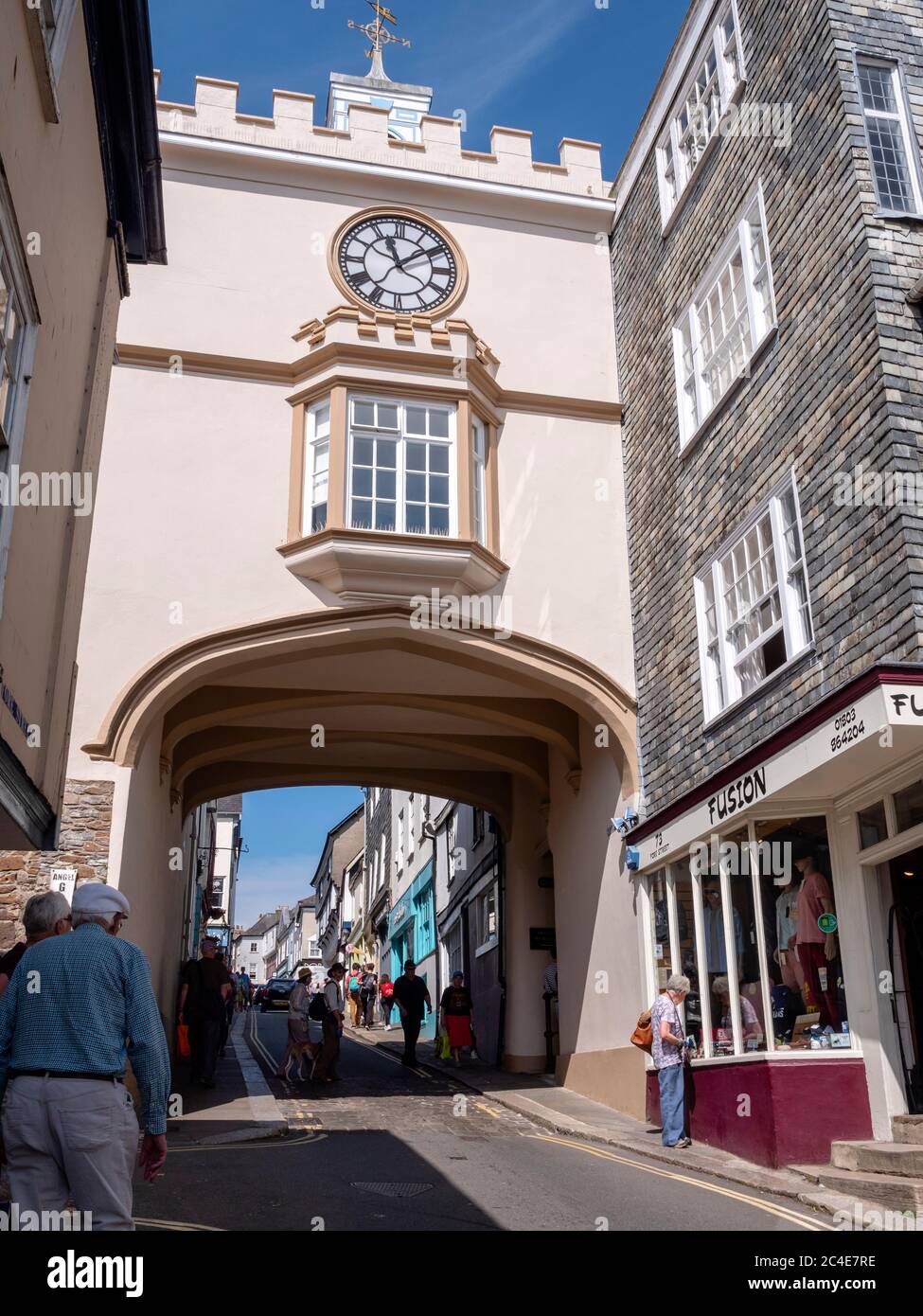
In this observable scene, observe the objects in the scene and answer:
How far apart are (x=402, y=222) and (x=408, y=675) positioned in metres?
6.38

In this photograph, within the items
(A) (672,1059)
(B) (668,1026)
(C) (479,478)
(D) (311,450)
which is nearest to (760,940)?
(B) (668,1026)

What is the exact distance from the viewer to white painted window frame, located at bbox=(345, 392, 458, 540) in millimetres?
15320

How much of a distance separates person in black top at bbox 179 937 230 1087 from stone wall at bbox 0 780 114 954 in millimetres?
3450

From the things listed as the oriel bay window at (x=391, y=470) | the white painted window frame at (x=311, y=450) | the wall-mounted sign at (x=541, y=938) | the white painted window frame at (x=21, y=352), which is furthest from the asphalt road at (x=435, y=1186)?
the white painted window frame at (x=311, y=450)

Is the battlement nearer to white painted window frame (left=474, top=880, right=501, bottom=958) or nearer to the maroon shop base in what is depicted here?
white painted window frame (left=474, top=880, right=501, bottom=958)

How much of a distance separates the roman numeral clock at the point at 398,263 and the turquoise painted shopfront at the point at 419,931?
17.3 m

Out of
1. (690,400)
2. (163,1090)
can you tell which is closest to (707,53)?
(690,400)

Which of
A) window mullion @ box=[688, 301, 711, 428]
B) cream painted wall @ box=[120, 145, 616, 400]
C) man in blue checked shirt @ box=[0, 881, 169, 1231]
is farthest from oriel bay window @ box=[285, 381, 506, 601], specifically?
man in blue checked shirt @ box=[0, 881, 169, 1231]

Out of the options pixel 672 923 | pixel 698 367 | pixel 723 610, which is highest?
pixel 698 367

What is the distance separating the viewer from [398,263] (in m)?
17.3

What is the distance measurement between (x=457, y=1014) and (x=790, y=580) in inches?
479

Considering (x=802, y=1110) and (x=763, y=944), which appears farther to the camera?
(x=763, y=944)

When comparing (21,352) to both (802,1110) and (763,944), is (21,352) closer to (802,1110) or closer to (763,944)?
(763,944)

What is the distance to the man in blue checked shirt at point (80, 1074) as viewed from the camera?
4668mm
